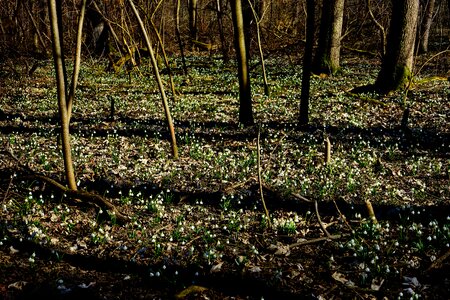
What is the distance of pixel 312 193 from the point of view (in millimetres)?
7926

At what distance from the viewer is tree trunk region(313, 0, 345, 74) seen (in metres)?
20.4

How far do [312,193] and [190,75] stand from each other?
1669 cm

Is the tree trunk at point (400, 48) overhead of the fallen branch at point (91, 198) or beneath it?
overhead

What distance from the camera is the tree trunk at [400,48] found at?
15203 mm

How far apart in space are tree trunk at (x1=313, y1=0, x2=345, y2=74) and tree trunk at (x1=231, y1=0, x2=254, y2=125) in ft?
30.6

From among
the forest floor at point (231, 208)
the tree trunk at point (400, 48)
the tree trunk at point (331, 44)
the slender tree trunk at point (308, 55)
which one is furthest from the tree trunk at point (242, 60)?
the tree trunk at point (331, 44)

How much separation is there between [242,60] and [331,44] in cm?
1019

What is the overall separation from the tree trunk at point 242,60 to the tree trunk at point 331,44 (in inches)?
367

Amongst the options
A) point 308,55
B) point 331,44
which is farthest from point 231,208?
point 331,44

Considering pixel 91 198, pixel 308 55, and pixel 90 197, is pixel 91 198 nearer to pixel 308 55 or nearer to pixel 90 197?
pixel 90 197

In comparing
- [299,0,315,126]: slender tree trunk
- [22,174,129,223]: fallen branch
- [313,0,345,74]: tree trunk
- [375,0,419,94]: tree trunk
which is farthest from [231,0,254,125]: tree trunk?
[313,0,345,74]: tree trunk

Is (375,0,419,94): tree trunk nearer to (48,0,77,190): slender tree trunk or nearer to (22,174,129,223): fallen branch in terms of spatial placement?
(22,174,129,223): fallen branch

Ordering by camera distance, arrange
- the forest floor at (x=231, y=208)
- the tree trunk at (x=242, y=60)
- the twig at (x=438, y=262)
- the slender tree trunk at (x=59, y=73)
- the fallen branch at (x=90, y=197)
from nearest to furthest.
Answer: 1. the forest floor at (x=231, y=208)
2. the twig at (x=438, y=262)
3. the slender tree trunk at (x=59, y=73)
4. the fallen branch at (x=90, y=197)
5. the tree trunk at (x=242, y=60)

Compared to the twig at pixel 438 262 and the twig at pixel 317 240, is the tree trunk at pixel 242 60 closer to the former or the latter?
the twig at pixel 317 240
